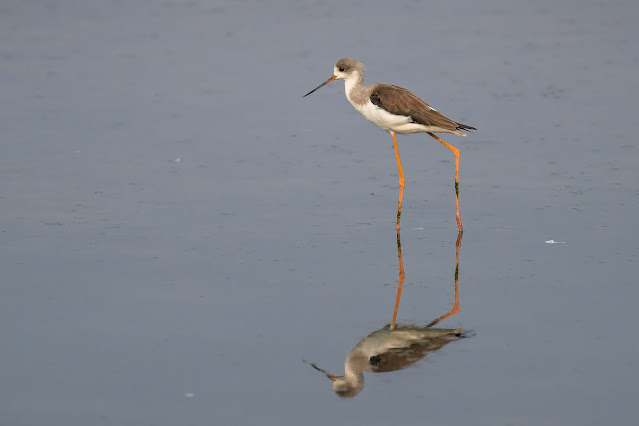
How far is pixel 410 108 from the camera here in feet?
26.8

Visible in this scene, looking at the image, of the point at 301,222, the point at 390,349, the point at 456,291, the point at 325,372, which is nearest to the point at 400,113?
the point at 301,222

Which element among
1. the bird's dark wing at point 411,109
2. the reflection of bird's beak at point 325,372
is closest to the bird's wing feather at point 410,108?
the bird's dark wing at point 411,109

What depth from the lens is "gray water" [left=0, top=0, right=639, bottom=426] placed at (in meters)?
5.12

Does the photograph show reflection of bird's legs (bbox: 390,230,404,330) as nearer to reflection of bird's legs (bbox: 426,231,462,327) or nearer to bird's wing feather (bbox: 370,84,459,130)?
reflection of bird's legs (bbox: 426,231,462,327)

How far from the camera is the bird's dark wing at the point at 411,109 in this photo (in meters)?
8.13

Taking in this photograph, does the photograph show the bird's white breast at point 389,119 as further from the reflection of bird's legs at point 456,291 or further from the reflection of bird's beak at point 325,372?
the reflection of bird's beak at point 325,372

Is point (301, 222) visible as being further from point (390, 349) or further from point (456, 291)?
point (390, 349)

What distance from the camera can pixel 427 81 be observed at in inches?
453

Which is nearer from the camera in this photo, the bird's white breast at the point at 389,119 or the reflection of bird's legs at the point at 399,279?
the reflection of bird's legs at the point at 399,279

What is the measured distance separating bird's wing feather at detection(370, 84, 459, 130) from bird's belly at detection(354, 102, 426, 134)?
3 centimetres

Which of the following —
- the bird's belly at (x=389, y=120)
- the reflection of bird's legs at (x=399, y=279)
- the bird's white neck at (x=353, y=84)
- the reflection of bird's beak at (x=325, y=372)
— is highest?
the bird's white neck at (x=353, y=84)

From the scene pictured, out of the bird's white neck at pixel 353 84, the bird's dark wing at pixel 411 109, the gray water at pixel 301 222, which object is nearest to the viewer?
the gray water at pixel 301 222

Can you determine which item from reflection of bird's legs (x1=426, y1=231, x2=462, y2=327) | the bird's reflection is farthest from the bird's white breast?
the bird's reflection

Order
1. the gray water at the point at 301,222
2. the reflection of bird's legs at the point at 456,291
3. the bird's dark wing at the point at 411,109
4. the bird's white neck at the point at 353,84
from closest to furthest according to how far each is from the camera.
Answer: the gray water at the point at 301,222 < the reflection of bird's legs at the point at 456,291 < the bird's dark wing at the point at 411,109 < the bird's white neck at the point at 353,84
